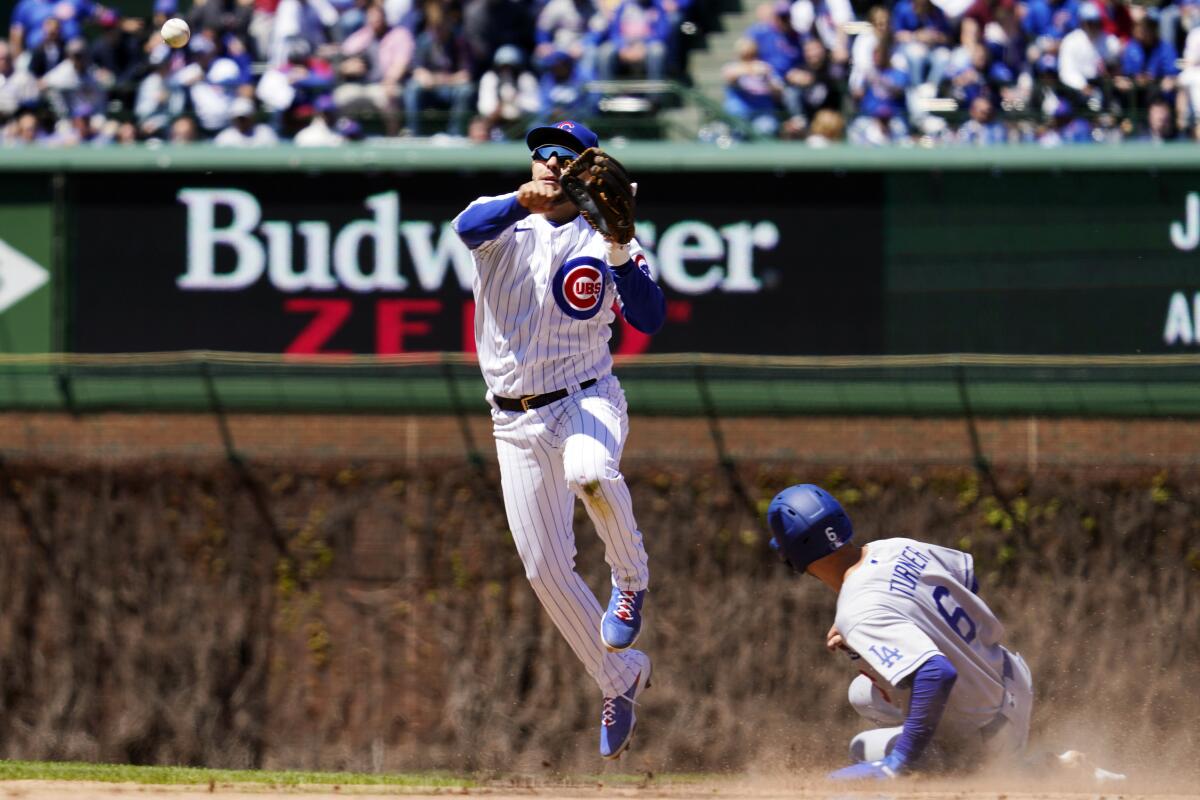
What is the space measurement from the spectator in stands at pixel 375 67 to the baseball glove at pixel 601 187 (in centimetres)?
697

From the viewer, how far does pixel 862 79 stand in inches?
508

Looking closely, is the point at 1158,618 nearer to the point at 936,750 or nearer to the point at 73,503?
the point at 936,750

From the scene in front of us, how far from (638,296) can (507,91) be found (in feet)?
23.4

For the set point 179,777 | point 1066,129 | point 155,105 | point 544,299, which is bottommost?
point 179,777

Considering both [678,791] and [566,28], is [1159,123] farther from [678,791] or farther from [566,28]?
[678,791]

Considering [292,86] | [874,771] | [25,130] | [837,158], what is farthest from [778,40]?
[874,771]

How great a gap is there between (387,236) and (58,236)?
2.45m

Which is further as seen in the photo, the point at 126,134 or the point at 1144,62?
the point at 1144,62

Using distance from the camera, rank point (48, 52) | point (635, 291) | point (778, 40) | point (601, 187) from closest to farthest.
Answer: point (601, 187) → point (635, 291) → point (778, 40) → point (48, 52)

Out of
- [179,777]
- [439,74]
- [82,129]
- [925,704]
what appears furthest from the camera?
[439,74]

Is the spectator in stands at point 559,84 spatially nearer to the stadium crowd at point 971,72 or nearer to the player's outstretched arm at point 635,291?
the stadium crowd at point 971,72

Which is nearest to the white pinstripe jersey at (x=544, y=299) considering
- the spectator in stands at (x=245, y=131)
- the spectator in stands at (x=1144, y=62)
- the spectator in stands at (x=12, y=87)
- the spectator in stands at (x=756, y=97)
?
the spectator in stands at (x=756, y=97)

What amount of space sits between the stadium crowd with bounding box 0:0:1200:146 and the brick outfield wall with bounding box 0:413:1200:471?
2.22 metres

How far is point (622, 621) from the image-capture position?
6.67 metres
